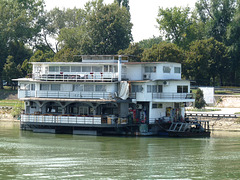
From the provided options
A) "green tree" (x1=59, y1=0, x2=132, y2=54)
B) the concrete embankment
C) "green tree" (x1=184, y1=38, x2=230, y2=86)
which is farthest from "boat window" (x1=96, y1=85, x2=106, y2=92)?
"green tree" (x1=59, y1=0, x2=132, y2=54)

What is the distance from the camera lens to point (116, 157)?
45.4 m

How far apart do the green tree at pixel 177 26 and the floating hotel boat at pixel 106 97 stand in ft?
160

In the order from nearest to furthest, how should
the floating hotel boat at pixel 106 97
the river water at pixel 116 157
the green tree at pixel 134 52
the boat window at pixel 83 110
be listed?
the river water at pixel 116 157, the floating hotel boat at pixel 106 97, the boat window at pixel 83 110, the green tree at pixel 134 52

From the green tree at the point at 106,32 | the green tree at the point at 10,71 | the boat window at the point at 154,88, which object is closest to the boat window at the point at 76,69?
the boat window at the point at 154,88

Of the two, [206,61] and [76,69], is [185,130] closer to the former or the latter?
[76,69]

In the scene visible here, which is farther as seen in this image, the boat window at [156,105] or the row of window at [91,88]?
the boat window at [156,105]

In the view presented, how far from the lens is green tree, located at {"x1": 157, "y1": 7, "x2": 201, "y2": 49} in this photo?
364 ft

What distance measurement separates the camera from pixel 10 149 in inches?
1925

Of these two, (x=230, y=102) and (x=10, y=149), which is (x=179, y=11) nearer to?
(x=230, y=102)

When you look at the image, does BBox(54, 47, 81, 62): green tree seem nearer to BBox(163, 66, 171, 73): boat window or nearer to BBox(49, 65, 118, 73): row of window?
BBox(49, 65, 118, 73): row of window

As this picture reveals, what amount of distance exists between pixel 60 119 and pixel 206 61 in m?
45.6

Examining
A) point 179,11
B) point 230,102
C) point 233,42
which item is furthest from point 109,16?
point 230,102

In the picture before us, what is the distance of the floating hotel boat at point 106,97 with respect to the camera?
5899 cm

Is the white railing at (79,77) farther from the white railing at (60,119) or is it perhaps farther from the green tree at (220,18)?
the green tree at (220,18)
